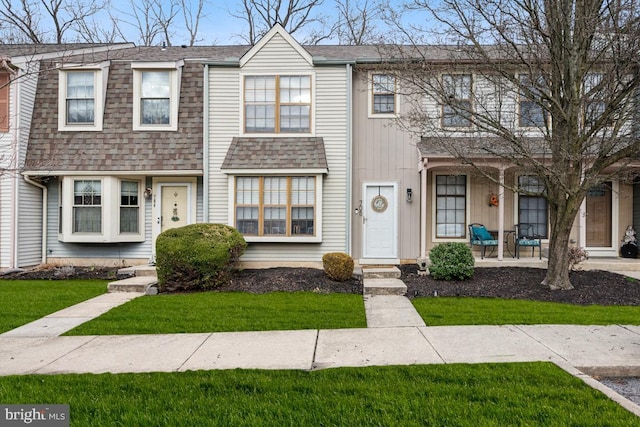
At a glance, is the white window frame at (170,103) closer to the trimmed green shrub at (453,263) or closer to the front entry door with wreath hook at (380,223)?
the front entry door with wreath hook at (380,223)

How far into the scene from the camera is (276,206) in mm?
10758

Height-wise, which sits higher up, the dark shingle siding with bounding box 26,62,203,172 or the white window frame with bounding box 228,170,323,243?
the dark shingle siding with bounding box 26,62,203,172

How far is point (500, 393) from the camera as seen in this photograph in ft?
11.7

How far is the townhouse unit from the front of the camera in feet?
35.4

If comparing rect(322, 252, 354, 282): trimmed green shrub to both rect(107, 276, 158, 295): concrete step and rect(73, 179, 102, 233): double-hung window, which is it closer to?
rect(107, 276, 158, 295): concrete step

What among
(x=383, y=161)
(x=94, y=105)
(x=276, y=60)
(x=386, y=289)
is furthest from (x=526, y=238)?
(x=94, y=105)

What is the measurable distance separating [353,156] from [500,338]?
6907mm

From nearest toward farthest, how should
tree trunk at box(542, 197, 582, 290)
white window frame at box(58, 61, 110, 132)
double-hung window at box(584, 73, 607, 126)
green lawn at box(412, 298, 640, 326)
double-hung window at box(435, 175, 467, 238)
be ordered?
green lawn at box(412, 298, 640, 326)
double-hung window at box(584, 73, 607, 126)
tree trunk at box(542, 197, 582, 290)
white window frame at box(58, 61, 110, 132)
double-hung window at box(435, 175, 467, 238)

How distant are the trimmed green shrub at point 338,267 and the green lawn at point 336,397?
4.92 metres

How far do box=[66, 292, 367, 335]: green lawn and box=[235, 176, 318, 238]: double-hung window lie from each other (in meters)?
2.72

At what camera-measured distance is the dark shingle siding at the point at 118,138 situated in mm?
11008

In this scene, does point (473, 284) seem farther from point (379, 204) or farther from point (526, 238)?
point (526, 238)

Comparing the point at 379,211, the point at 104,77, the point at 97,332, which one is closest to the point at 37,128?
the point at 104,77

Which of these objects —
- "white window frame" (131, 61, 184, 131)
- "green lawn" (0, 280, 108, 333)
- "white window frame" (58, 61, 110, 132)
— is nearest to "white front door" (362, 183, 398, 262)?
"white window frame" (131, 61, 184, 131)
